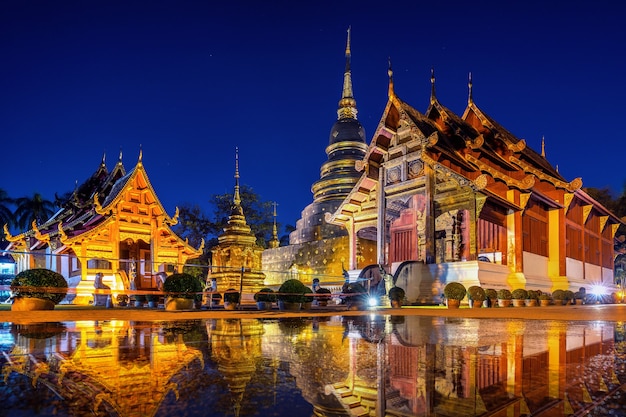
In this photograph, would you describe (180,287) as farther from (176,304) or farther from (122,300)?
(122,300)

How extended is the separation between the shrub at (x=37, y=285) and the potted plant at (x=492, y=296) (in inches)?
502

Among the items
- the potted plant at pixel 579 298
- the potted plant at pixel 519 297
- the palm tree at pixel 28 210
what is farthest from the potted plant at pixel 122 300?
the palm tree at pixel 28 210

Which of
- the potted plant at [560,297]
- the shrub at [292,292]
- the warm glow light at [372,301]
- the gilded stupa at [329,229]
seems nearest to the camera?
the shrub at [292,292]

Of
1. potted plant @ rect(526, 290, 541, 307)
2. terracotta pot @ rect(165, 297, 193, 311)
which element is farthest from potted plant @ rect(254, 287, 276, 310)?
potted plant @ rect(526, 290, 541, 307)

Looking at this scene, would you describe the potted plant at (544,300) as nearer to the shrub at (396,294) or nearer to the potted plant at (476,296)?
the potted plant at (476,296)

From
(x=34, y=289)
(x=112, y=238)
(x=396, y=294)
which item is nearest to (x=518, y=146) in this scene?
(x=396, y=294)

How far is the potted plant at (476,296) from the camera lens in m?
15.4

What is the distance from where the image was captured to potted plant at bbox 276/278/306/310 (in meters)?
14.4

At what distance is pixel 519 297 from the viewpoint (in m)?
17.1

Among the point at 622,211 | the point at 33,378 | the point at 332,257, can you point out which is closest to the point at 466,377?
the point at 33,378

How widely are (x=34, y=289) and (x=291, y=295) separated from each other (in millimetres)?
6818

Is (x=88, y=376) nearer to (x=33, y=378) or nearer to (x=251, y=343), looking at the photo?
(x=33, y=378)

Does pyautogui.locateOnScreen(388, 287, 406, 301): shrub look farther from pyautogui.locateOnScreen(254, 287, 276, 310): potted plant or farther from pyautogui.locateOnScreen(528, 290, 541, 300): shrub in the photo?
pyautogui.locateOnScreen(528, 290, 541, 300): shrub

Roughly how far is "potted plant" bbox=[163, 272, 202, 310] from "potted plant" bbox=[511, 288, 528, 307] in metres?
11.0
